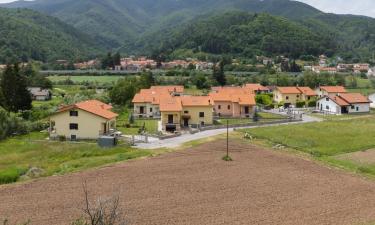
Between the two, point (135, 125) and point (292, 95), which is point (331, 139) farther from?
point (292, 95)

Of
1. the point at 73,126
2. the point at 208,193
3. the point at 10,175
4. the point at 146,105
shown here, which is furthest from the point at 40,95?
the point at 208,193

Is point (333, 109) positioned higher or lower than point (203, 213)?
higher

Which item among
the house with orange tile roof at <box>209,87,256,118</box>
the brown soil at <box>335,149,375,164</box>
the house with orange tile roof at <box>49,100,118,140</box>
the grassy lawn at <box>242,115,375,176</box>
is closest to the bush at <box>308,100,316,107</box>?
the house with orange tile roof at <box>209,87,256,118</box>

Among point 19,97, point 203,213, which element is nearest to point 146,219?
point 203,213

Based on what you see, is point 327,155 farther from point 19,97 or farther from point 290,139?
point 19,97

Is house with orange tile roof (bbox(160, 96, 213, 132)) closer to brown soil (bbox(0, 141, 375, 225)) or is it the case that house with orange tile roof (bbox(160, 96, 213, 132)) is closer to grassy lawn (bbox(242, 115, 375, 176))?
grassy lawn (bbox(242, 115, 375, 176))

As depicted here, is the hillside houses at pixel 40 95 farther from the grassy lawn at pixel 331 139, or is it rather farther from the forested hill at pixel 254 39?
the forested hill at pixel 254 39

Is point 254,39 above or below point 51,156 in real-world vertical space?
above
